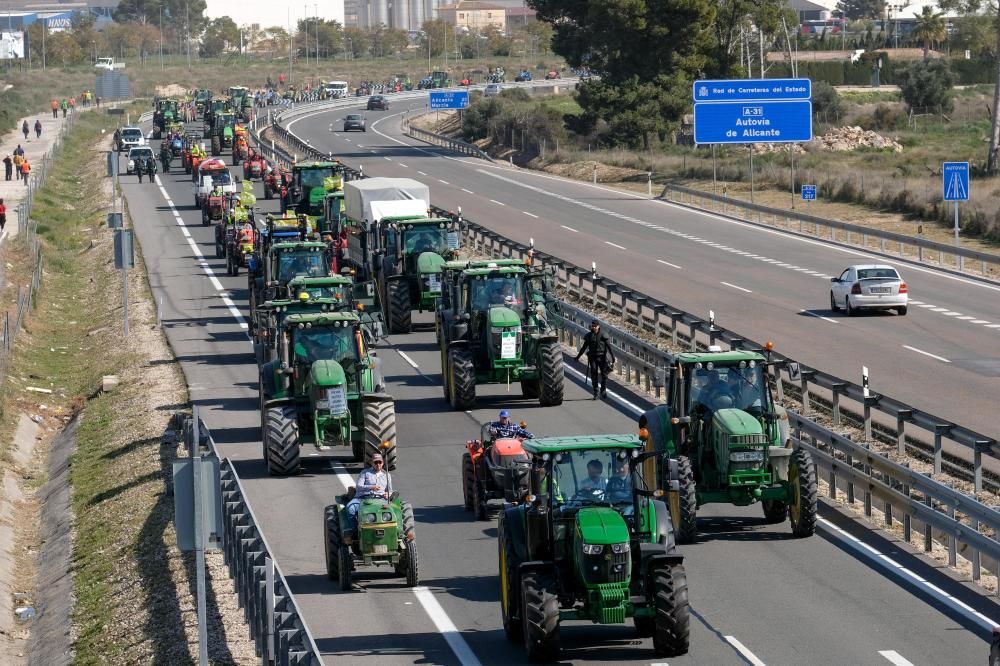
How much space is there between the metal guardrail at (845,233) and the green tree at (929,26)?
107958mm

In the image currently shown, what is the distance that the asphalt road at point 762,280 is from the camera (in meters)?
34.2

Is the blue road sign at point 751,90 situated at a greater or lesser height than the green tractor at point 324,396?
greater

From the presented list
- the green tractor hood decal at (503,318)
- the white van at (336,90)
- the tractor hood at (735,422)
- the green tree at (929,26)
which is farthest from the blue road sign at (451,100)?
the tractor hood at (735,422)

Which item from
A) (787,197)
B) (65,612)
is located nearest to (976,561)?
(65,612)

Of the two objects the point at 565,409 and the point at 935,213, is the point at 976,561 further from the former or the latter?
the point at 935,213

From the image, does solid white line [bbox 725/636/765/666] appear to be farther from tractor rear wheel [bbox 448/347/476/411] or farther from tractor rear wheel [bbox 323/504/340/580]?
tractor rear wheel [bbox 448/347/476/411]

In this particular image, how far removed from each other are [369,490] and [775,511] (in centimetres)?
592

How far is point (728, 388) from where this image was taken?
21047 mm

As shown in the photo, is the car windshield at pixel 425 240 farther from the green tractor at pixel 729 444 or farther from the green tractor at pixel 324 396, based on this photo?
the green tractor at pixel 729 444

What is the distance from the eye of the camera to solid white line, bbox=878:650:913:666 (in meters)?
16.1

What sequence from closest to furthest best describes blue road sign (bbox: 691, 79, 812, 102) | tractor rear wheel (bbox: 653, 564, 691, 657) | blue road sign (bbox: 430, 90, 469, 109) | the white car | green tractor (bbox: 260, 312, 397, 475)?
tractor rear wheel (bbox: 653, 564, 691, 657), green tractor (bbox: 260, 312, 397, 475), the white car, blue road sign (bbox: 691, 79, 812, 102), blue road sign (bbox: 430, 90, 469, 109)

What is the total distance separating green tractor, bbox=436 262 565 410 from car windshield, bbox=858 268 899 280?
1368 cm

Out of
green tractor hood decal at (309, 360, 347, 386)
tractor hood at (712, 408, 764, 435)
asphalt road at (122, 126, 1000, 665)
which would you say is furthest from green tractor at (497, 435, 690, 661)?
green tractor hood decal at (309, 360, 347, 386)

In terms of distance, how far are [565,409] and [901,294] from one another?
15270mm
